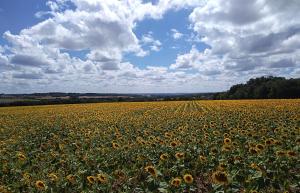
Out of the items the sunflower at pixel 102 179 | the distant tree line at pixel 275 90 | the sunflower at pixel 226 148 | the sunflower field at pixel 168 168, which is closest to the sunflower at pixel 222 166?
the sunflower field at pixel 168 168

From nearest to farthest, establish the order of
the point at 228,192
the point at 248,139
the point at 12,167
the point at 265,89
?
the point at 228,192 < the point at 12,167 < the point at 248,139 < the point at 265,89

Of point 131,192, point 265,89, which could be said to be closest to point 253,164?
point 131,192

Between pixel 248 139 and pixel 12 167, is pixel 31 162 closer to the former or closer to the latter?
pixel 12 167

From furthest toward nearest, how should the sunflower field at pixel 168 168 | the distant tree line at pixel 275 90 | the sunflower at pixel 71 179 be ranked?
the distant tree line at pixel 275 90
the sunflower at pixel 71 179
the sunflower field at pixel 168 168

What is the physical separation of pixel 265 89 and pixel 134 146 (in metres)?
70.0

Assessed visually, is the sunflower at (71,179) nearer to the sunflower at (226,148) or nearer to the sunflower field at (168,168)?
the sunflower field at (168,168)

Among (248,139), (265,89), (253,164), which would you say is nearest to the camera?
(253,164)

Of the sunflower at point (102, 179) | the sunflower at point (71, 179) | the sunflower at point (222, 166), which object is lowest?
the sunflower at point (71, 179)

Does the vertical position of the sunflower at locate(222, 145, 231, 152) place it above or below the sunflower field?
above

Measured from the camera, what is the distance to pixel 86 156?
33.9ft

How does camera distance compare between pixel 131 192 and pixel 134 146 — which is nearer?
pixel 131 192

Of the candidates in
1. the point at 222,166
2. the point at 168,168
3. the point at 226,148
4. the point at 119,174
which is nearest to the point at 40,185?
the point at 119,174

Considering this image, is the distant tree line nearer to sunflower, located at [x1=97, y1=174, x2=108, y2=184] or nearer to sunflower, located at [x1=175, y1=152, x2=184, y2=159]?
sunflower, located at [x1=175, y1=152, x2=184, y2=159]

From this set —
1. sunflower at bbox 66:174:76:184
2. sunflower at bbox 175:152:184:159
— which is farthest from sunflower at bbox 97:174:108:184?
sunflower at bbox 175:152:184:159
